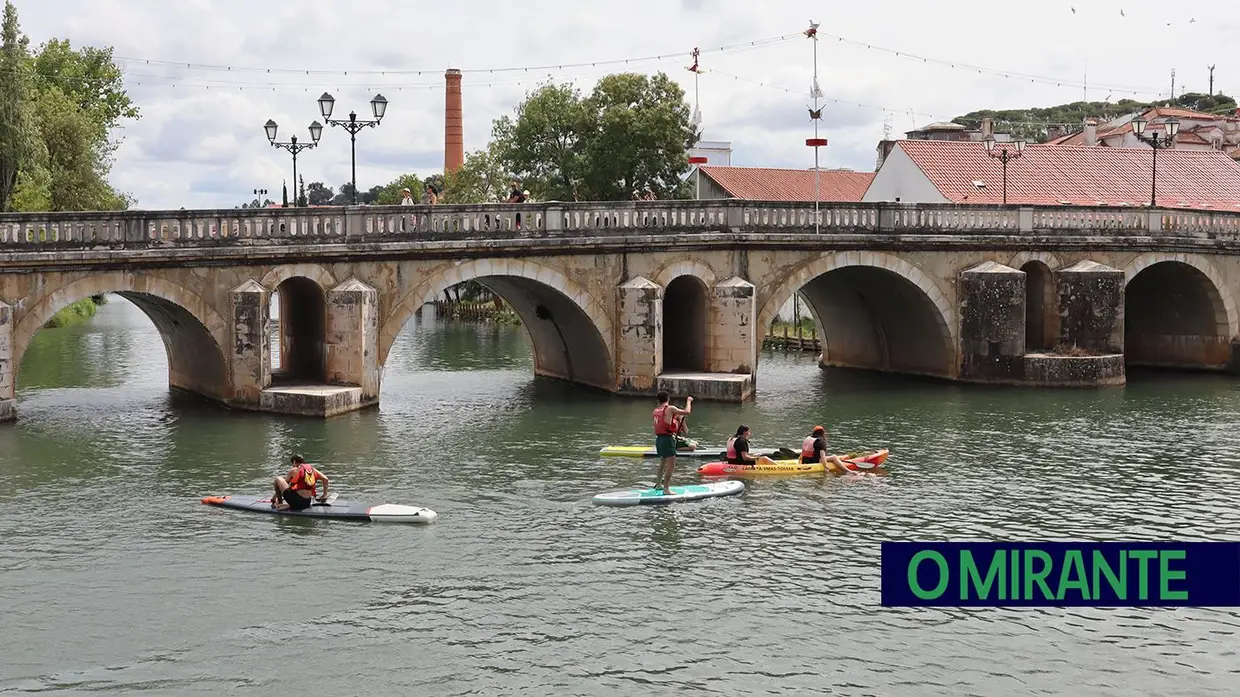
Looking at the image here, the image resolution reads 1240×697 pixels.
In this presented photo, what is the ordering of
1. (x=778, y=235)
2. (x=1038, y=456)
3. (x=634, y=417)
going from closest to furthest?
1. (x=1038, y=456)
2. (x=634, y=417)
3. (x=778, y=235)

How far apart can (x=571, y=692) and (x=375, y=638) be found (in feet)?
9.66

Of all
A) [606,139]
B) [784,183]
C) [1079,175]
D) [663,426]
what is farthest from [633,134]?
[663,426]

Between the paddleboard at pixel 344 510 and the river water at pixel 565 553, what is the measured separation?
0.30 metres

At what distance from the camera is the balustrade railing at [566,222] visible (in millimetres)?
31219

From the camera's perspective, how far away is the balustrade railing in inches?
1229

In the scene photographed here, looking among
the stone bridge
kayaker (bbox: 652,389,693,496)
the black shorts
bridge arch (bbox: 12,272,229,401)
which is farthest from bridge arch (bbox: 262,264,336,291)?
kayaker (bbox: 652,389,693,496)

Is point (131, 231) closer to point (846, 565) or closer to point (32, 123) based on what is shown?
point (846, 565)

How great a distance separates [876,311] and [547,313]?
35.4 ft

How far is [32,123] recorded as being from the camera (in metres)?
53.5

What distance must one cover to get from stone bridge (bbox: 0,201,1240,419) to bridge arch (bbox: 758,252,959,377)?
0.08 meters

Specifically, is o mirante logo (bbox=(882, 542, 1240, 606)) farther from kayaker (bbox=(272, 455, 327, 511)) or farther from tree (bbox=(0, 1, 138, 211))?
tree (bbox=(0, 1, 138, 211))

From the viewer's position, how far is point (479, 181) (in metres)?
77.9

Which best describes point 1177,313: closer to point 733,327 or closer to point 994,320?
point 994,320

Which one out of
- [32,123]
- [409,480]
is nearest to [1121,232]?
[409,480]
